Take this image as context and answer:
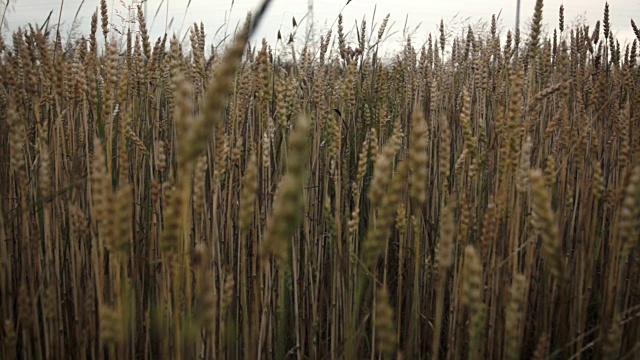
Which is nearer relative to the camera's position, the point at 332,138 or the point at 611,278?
the point at 611,278

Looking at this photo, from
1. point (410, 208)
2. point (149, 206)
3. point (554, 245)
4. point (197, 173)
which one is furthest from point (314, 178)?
point (554, 245)

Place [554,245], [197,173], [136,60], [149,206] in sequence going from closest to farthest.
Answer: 1. [554,245]
2. [197,173]
3. [136,60]
4. [149,206]

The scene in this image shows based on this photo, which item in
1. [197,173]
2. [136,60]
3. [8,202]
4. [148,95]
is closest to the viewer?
[197,173]

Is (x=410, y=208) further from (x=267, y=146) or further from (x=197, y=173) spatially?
(x=197, y=173)

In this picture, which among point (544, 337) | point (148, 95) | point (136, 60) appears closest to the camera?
point (544, 337)

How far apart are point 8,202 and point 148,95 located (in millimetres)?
604

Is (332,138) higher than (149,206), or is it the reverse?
(332,138)

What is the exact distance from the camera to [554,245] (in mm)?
652

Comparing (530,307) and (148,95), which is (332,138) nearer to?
(530,307)

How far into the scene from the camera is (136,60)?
1607 millimetres

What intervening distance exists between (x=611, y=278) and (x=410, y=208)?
22.5 inches

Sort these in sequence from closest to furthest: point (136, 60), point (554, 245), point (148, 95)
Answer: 1. point (554, 245)
2. point (136, 60)
3. point (148, 95)

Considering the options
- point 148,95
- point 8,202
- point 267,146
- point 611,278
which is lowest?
point 611,278

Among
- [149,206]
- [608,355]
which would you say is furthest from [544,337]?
[149,206]
